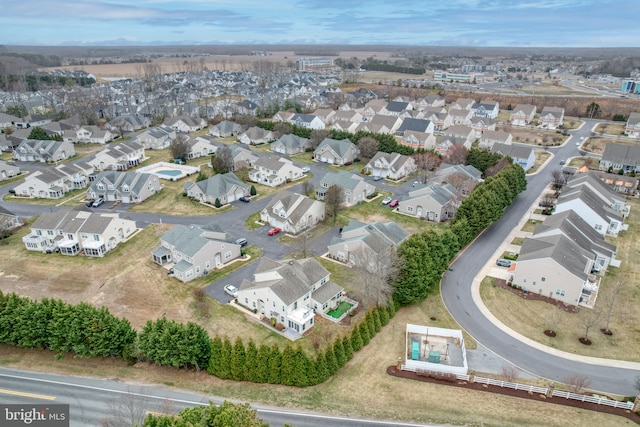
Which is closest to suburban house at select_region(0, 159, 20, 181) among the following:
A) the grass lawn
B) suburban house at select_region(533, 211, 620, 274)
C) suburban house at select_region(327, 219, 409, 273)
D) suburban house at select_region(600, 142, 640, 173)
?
suburban house at select_region(327, 219, 409, 273)

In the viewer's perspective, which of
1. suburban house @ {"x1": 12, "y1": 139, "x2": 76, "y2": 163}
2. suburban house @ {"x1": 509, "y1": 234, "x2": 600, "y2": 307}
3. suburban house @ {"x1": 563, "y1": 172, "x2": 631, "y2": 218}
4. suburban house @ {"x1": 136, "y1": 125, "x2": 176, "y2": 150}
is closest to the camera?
suburban house @ {"x1": 509, "y1": 234, "x2": 600, "y2": 307}

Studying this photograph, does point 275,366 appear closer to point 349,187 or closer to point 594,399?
point 594,399

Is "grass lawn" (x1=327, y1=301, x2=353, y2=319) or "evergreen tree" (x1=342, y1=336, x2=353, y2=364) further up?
"evergreen tree" (x1=342, y1=336, x2=353, y2=364)

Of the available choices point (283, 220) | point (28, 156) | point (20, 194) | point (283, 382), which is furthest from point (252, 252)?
point (28, 156)

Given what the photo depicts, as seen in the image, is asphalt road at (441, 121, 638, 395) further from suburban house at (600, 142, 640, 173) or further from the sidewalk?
suburban house at (600, 142, 640, 173)

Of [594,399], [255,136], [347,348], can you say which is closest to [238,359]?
[347,348]

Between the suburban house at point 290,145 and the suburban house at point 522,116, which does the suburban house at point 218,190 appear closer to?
the suburban house at point 290,145
